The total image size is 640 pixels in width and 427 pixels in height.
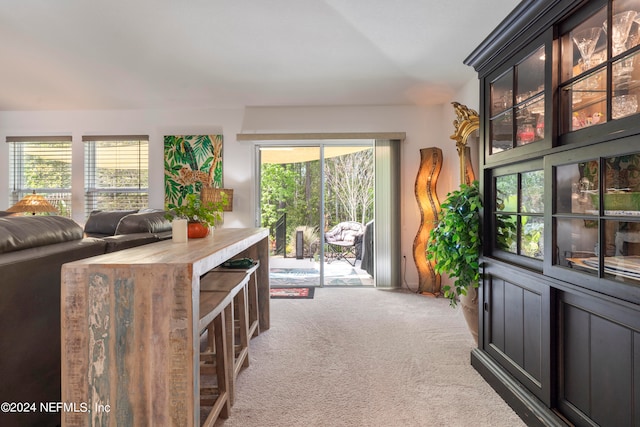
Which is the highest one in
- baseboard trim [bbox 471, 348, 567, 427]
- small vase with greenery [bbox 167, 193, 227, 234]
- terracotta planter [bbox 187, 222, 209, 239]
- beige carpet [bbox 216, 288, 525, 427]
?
small vase with greenery [bbox 167, 193, 227, 234]

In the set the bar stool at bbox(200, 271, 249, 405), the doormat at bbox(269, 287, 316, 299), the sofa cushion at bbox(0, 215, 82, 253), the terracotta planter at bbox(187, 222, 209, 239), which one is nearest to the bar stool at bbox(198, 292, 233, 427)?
the bar stool at bbox(200, 271, 249, 405)

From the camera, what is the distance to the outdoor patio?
14.8ft

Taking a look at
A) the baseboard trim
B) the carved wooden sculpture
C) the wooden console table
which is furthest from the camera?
the carved wooden sculpture

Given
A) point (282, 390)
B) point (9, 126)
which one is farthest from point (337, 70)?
point (9, 126)

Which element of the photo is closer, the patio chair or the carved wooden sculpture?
the carved wooden sculpture

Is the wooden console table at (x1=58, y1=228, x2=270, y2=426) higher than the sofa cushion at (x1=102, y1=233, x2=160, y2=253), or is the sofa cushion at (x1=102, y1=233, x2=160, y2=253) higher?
the sofa cushion at (x1=102, y1=233, x2=160, y2=253)

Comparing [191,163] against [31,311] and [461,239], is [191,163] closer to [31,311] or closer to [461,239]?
[31,311]

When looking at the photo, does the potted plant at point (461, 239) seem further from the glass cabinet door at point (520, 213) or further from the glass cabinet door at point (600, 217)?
the glass cabinet door at point (600, 217)

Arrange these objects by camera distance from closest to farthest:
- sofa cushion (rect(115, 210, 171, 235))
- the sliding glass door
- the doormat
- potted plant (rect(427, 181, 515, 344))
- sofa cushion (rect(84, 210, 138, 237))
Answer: potted plant (rect(427, 181, 515, 344)) → sofa cushion (rect(115, 210, 171, 235)) → sofa cushion (rect(84, 210, 138, 237)) → the doormat → the sliding glass door

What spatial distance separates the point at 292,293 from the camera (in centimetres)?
408

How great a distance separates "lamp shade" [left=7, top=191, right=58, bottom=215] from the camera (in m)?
4.00

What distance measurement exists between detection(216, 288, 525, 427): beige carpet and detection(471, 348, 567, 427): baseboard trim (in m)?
0.05

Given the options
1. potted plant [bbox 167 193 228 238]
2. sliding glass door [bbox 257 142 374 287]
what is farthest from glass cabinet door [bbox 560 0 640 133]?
sliding glass door [bbox 257 142 374 287]

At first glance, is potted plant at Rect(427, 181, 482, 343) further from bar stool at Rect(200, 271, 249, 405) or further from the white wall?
the white wall
